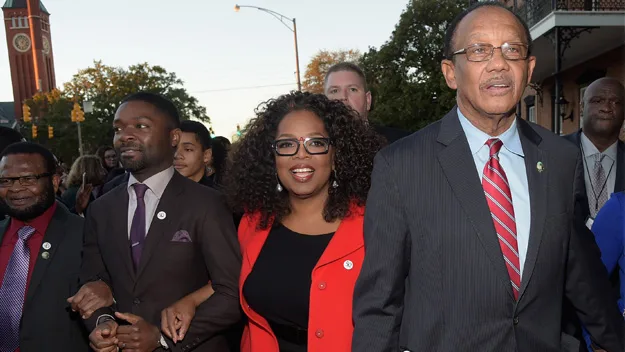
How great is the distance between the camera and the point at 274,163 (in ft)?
10.4

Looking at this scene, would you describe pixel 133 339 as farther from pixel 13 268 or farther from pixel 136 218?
pixel 13 268

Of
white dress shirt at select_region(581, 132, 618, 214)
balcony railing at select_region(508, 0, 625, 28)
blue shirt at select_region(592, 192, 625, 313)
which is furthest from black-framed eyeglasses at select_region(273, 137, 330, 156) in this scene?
balcony railing at select_region(508, 0, 625, 28)

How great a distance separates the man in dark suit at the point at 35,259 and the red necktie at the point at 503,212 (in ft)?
8.81

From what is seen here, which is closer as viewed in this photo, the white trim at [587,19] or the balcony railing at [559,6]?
the white trim at [587,19]

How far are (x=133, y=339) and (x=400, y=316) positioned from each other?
4.91 feet

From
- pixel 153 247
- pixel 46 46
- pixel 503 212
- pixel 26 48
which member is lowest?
pixel 153 247

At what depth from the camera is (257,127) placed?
3186 mm

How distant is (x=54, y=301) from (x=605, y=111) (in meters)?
4.84

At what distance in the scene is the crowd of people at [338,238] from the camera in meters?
2.02

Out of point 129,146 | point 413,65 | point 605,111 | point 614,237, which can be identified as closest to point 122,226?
point 129,146

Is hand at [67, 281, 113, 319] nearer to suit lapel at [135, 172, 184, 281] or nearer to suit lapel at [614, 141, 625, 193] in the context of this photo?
suit lapel at [135, 172, 184, 281]

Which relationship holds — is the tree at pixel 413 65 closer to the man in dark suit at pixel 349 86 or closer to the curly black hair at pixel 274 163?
the man in dark suit at pixel 349 86

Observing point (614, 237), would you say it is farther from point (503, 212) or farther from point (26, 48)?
point (26, 48)

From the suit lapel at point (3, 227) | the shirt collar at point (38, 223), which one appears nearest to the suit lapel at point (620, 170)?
the shirt collar at point (38, 223)
